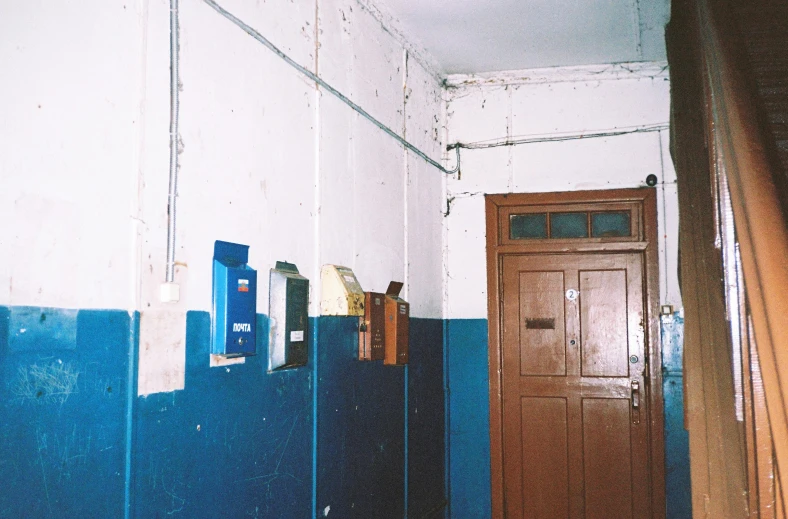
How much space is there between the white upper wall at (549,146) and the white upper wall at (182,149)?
4.23ft

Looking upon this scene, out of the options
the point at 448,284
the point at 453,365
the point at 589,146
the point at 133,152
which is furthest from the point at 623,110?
the point at 133,152

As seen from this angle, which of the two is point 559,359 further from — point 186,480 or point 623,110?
point 186,480

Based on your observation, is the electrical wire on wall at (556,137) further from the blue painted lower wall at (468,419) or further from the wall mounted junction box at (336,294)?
the wall mounted junction box at (336,294)

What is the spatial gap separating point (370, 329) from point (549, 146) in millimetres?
2185

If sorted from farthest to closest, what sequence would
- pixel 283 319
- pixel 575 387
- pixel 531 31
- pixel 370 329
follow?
1. pixel 575 387
2. pixel 531 31
3. pixel 370 329
4. pixel 283 319

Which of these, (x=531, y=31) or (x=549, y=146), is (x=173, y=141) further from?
(x=549, y=146)

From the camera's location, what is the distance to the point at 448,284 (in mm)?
4801

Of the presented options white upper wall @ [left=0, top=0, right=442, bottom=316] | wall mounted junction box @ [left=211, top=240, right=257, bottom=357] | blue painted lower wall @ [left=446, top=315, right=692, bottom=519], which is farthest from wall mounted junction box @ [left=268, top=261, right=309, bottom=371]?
blue painted lower wall @ [left=446, top=315, right=692, bottom=519]

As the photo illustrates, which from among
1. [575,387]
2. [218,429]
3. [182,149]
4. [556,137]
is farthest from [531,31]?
[218,429]

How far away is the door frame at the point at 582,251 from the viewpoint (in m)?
4.33

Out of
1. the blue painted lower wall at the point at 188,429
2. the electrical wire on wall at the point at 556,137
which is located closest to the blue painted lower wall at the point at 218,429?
the blue painted lower wall at the point at 188,429

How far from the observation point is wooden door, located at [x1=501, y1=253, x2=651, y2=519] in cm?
439

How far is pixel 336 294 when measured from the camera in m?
Result: 2.90

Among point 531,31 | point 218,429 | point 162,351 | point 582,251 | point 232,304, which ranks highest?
point 531,31
